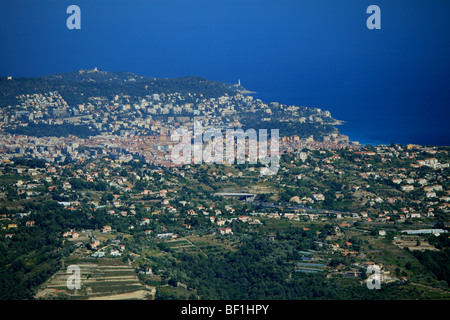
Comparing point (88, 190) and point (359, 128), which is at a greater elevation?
point (359, 128)

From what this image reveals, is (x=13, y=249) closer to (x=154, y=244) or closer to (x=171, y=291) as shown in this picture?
(x=154, y=244)

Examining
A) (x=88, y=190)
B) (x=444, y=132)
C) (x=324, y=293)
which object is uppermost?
(x=444, y=132)

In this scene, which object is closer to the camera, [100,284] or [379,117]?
[100,284]

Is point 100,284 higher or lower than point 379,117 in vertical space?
lower

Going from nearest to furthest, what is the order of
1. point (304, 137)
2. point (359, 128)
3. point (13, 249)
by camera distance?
point (13, 249)
point (304, 137)
point (359, 128)

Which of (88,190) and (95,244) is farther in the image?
(88,190)

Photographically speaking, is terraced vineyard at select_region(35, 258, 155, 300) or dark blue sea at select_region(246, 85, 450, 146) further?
dark blue sea at select_region(246, 85, 450, 146)

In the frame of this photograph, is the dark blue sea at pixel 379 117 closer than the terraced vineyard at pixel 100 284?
No

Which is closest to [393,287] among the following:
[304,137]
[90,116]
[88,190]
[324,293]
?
[324,293]

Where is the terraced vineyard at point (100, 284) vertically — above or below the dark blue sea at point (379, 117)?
below

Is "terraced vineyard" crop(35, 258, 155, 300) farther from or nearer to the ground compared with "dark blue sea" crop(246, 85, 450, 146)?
nearer to the ground

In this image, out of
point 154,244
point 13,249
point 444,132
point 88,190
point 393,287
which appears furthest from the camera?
point 444,132
